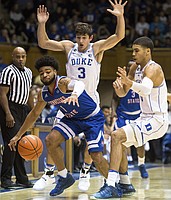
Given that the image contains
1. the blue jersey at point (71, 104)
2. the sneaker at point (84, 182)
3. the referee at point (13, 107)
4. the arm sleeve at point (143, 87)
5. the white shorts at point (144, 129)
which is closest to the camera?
the arm sleeve at point (143, 87)

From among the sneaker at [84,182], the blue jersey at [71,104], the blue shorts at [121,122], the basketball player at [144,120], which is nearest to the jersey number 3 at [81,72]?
the blue jersey at [71,104]

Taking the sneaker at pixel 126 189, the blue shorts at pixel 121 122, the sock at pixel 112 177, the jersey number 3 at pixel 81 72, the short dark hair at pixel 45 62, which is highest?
the short dark hair at pixel 45 62

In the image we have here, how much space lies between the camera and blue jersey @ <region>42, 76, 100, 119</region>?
21.0 ft

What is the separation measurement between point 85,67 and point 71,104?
79 centimetres

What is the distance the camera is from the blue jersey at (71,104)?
639cm

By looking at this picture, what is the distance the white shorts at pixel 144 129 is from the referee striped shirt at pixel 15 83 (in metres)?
1.96

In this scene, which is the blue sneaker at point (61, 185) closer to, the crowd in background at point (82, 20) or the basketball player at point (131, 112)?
the basketball player at point (131, 112)

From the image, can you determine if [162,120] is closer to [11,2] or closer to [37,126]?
[37,126]

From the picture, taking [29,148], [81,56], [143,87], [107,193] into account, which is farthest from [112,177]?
[81,56]

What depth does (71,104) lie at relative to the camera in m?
6.48

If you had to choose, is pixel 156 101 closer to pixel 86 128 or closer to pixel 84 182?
pixel 86 128

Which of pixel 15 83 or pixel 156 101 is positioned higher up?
pixel 15 83

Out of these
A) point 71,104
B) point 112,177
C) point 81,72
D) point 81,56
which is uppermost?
point 81,56

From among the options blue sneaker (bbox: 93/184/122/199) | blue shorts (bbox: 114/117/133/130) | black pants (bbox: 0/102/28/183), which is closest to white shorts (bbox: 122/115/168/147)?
blue sneaker (bbox: 93/184/122/199)
